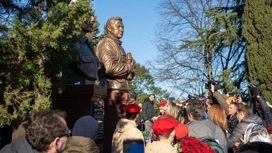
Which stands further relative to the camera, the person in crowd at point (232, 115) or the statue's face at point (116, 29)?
the statue's face at point (116, 29)

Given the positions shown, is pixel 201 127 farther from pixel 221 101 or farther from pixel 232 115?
pixel 221 101

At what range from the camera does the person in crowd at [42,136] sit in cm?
283

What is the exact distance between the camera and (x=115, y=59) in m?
9.94

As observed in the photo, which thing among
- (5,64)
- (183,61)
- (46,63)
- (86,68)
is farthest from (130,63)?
(183,61)

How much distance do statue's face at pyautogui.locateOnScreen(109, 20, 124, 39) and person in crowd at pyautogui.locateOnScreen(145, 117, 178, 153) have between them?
6026 mm

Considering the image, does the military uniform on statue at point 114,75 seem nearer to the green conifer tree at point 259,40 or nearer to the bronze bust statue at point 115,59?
the bronze bust statue at point 115,59

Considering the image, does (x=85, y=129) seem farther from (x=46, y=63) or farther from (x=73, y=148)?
(x=46, y=63)

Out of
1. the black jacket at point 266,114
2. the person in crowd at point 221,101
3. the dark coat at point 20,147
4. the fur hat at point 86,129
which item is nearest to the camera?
the dark coat at point 20,147

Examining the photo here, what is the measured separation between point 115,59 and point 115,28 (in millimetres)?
807

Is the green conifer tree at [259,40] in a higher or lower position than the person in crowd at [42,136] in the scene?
higher

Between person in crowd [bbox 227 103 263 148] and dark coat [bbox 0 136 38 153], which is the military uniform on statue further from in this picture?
dark coat [bbox 0 136 38 153]

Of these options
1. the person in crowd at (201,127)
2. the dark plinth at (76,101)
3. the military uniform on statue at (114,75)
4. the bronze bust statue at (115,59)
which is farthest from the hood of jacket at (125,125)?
the military uniform on statue at (114,75)

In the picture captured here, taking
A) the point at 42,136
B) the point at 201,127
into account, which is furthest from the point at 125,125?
the point at 42,136

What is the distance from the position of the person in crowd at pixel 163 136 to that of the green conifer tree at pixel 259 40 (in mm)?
14535
